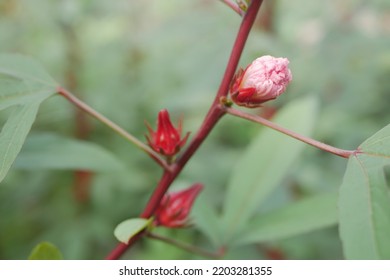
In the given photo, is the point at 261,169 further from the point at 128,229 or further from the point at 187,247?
the point at 128,229

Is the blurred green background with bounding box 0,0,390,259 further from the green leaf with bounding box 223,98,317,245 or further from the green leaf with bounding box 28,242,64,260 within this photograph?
the green leaf with bounding box 28,242,64,260

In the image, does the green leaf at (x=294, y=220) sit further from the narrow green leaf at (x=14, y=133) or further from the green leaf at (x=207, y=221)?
the narrow green leaf at (x=14, y=133)

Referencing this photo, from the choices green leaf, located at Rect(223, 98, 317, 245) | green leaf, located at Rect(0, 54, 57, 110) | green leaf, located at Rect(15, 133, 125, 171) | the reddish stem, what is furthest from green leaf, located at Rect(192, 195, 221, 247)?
green leaf, located at Rect(0, 54, 57, 110)

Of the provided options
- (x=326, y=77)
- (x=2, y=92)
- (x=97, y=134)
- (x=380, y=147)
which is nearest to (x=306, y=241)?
(x=326, y=77)

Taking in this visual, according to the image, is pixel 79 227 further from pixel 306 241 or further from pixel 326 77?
pixel 326 77

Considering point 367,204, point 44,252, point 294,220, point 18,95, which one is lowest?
point 44,252

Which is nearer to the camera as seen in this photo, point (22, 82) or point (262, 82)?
point (262, 82)

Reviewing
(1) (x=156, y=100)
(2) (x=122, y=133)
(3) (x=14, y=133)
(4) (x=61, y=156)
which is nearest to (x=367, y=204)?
(2) (x=122, y=133)
